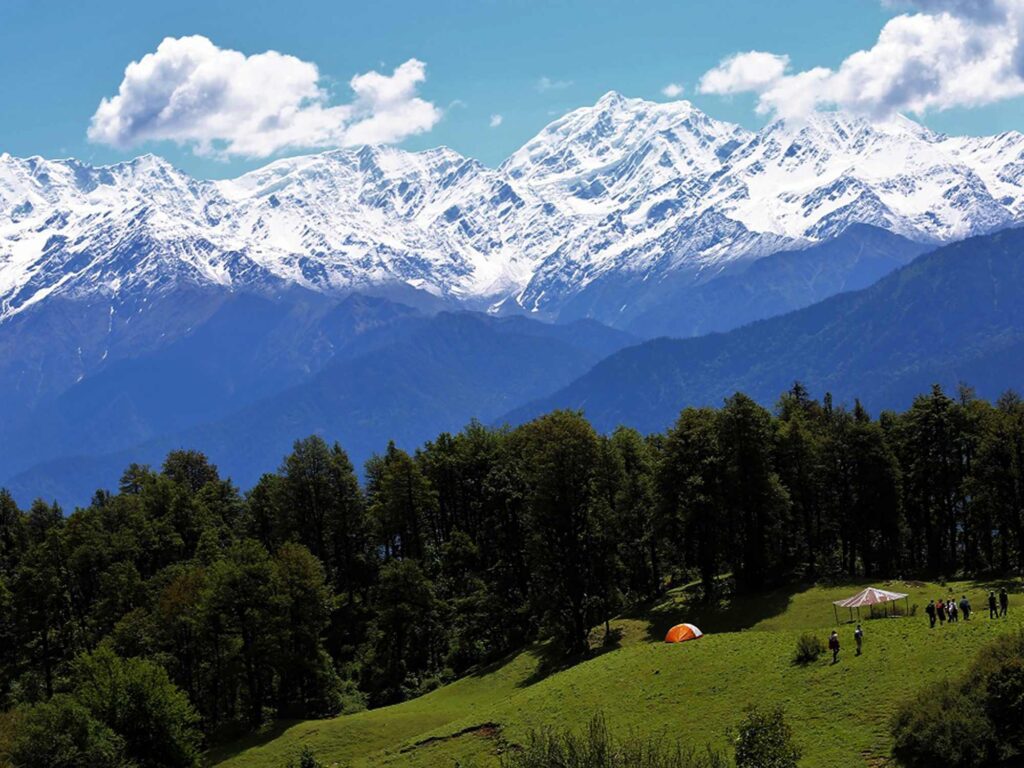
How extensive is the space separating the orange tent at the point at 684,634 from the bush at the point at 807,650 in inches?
421

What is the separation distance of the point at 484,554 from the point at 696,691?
165 feet

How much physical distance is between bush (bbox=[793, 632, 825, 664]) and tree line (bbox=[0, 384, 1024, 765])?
74.4 ft

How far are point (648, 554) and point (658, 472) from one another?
17049 mm

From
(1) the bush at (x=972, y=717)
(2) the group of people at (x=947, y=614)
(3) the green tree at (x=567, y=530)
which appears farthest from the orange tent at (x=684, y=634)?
(1) the bush at (x=972, y=717)

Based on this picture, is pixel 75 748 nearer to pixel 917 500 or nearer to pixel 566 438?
pixel 566 438

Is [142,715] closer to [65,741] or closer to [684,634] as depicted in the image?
[65,741]

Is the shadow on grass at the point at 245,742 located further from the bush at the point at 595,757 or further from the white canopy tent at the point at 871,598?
the white canopy tent at the point at 871,598

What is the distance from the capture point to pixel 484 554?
361 feet

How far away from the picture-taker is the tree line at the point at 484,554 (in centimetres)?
8456

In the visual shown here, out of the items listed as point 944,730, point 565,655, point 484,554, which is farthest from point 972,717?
Answer: point 484,554

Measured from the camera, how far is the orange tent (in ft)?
236

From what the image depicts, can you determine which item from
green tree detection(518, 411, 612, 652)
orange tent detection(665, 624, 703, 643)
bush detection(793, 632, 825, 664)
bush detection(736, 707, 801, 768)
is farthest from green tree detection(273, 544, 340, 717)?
bush detection(736, 707, 801, 768)

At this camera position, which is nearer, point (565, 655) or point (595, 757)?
Answer: point (595, 757)

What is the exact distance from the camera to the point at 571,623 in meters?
82.1
